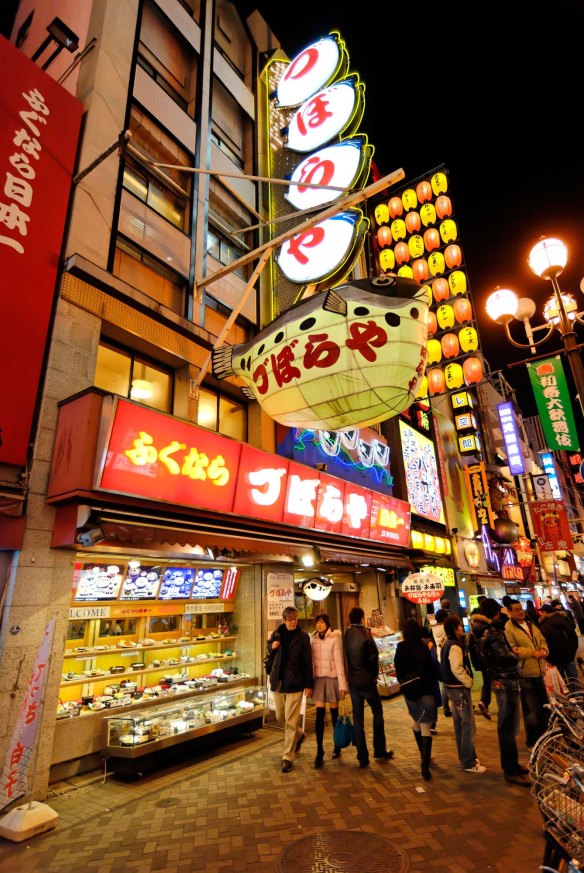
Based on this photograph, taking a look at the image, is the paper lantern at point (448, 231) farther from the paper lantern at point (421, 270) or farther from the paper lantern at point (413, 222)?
the paper lantern at point (421, 270)

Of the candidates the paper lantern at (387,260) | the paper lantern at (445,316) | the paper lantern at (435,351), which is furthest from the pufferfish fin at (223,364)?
the paper lantern at (387,260)

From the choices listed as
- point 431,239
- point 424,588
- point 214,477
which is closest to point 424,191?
point 431,239

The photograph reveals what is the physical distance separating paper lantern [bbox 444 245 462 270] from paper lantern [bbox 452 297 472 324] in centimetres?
184

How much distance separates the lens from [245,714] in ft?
30.0

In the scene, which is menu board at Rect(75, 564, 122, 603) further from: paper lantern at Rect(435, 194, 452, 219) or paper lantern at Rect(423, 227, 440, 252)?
paper lantern at Rect(435, 194, 452, 219)

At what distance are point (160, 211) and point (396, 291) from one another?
793 cm

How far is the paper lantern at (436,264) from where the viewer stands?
67.3ft

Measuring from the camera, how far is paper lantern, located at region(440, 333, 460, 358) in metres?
19.2

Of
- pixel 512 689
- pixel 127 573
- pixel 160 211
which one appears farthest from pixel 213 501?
pixel 160 211

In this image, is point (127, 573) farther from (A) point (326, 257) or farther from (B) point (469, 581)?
(B) point (469, 581)

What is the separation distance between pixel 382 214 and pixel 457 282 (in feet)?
19.9

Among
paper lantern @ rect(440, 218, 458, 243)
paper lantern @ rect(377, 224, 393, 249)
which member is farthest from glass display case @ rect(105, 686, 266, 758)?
paper lantern @ rect(377, 224, 393, 249)

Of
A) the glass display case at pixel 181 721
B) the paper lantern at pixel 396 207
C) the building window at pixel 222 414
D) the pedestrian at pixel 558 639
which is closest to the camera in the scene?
the glass display case at pixel 181 721

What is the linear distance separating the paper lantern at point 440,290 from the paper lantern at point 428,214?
349 cm
